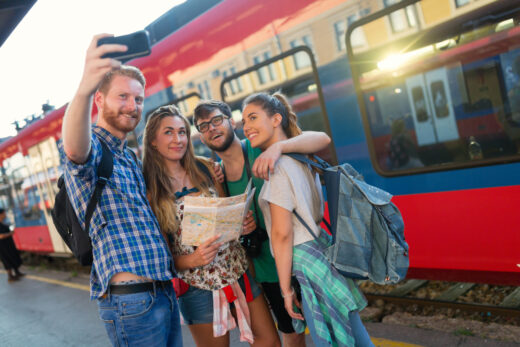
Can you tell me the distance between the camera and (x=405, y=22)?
2.96m

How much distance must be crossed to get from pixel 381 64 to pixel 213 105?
1.47 m

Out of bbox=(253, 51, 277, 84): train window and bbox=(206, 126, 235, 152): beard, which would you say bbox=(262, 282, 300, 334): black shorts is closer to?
bbox=(206, 126, 235, 152): beard

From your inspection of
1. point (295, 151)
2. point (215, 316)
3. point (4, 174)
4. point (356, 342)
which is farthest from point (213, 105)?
point (4, 174)

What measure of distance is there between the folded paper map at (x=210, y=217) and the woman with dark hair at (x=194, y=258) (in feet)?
0.28

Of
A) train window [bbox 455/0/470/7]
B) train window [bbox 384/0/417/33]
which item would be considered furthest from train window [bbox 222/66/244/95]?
train window [bbox 455/0/470/7]

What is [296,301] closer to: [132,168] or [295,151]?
[295,151]

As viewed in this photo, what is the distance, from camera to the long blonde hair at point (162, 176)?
2.00 meters

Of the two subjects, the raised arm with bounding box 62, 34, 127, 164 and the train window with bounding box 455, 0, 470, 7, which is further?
the train window with bounding box 455, 0, 470, 7

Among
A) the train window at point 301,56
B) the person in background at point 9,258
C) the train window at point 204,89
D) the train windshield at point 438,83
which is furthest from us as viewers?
the person in background at point 9,258

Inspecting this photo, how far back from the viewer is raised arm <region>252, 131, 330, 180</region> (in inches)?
72.7

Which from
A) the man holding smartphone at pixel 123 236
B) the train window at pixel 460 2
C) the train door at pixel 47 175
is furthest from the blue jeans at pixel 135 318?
the train door at pixel 47 175

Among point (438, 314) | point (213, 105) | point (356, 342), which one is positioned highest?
point (213, 105)

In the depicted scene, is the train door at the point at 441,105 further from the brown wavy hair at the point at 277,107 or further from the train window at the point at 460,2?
the brown wavy hair at the point at 277,107

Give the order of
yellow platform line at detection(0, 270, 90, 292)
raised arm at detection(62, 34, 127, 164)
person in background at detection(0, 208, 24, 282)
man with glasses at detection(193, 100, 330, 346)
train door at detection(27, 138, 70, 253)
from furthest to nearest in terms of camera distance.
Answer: person in background at detection(0, 208, 24, 282) < train door at detection(27, 138, 70, 253) < yellow platform line at detection(0, 270, 90, 292) < man with glasses at detection(193, 100, 330, 346) < raised arm at detection(62, 34, 127, 164)
